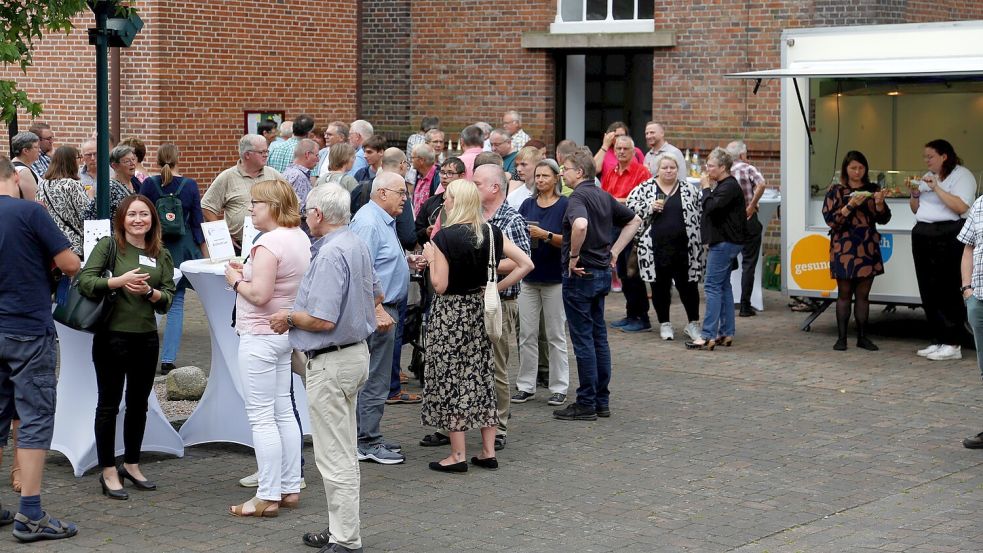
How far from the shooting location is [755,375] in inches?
432

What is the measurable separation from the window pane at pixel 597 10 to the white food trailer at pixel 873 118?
238 inches

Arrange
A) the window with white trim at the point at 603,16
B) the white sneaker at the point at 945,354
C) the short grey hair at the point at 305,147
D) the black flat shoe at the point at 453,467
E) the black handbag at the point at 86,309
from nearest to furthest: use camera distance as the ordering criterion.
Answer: the black handbag at the point at 86,309, the black flat shoe at the point at 453,467, the short grey hair at the point at 305,147, the white sneaker at the point at 945,354, the window with white trim at the point at 603,16

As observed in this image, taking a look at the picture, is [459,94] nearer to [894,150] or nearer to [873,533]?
[894,150]

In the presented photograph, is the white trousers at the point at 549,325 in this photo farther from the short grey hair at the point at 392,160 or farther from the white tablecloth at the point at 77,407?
the white tablecloth at the point at 77,407

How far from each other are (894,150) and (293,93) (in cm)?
864

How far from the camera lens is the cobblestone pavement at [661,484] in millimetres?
6566

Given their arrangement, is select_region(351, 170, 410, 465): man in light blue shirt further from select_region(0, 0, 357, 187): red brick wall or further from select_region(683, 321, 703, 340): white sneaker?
select_region(0, 0, 357, 187): red brick wall

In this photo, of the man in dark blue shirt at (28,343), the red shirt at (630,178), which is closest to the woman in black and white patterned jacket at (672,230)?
the red shirt at (630,178)

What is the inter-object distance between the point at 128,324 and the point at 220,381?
4.09 feet

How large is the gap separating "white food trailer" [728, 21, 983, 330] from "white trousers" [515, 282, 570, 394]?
4.04 m

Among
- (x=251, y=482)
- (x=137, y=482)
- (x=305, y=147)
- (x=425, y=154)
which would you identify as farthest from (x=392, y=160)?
(x=137, y=482)

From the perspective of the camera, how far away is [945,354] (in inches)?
460

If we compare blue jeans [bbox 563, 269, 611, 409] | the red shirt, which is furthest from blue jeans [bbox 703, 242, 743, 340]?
blue jeans [bbox 563, 269, 611, 409]

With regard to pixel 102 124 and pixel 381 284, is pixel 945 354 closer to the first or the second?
pixel 381 284
